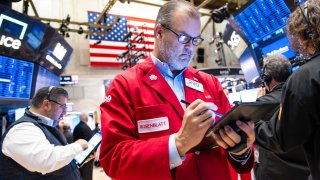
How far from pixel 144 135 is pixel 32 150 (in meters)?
1.49

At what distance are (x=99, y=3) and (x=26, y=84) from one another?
6.31m

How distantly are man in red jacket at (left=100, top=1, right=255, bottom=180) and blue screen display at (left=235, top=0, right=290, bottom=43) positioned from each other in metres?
2.55

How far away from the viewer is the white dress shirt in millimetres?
2430

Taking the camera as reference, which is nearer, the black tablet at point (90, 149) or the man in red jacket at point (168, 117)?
the man in red jacket at point (168, 117)

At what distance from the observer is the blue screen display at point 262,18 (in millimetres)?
3830

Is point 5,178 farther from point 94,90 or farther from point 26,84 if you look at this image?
point 94,90

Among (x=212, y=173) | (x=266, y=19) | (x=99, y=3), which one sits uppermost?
(x=99, y=3)

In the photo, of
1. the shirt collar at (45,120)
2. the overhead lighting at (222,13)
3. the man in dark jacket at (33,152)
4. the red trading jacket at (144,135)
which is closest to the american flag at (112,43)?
the overhead lighting at (222,13)

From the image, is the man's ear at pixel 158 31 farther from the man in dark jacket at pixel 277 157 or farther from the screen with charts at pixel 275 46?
the screen with charts at pixel 275 46

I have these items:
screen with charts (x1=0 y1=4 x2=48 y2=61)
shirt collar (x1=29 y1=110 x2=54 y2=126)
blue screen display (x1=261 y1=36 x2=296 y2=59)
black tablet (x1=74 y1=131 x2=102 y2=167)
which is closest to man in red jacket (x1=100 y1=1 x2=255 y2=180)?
shirt collar (x1=29 y1=110 x2=54 y2=126)

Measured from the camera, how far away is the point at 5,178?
2.45m

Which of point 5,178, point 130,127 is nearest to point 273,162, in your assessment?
point 130,127

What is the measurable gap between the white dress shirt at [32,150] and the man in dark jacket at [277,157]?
5.63 feet

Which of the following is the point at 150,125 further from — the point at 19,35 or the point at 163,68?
the point at 19,35
